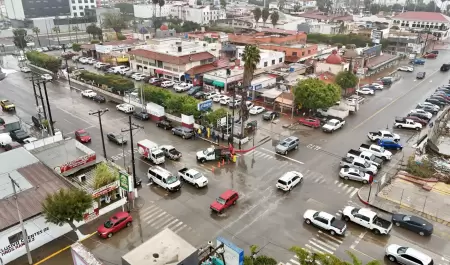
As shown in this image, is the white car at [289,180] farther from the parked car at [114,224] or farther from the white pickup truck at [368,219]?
the parked car at [114,224]

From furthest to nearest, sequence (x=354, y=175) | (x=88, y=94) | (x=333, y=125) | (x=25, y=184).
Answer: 1. (x=88, y=94)
2. (x=333, y=125)
3. (x=354, y=175)
4. (x=25, y=184)

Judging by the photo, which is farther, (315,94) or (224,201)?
(315,94)

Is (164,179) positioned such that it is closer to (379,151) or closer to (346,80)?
(379,151)

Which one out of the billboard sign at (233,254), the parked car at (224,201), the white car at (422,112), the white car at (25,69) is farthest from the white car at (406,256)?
the white car at (25,69)

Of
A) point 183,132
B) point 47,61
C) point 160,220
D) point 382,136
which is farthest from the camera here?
point 47,61

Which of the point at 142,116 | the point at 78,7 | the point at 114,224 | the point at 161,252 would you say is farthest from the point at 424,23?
the point at 78,7

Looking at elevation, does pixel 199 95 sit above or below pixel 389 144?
above

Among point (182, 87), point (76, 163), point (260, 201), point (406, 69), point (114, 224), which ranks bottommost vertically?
point (260, 201)
